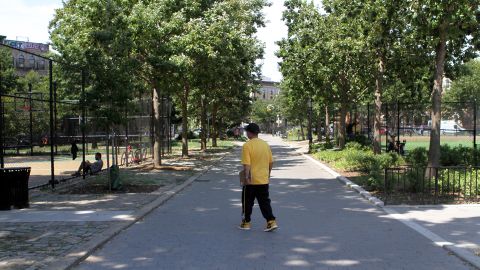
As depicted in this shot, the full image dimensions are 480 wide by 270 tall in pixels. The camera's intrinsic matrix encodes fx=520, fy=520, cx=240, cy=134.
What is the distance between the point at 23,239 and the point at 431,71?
14.5m

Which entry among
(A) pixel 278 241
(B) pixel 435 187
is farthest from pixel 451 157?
(A) pixel 278 241

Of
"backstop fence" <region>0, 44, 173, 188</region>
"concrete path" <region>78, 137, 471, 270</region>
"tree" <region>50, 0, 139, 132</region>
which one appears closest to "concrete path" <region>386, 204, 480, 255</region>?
"concrete path" <region>78, 137, 471, 270</region>

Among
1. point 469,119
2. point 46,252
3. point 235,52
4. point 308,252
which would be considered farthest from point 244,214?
point 469,119

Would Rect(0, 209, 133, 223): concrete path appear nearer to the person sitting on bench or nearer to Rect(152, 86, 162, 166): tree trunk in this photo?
the person sitting on bench

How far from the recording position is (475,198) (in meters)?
11.7

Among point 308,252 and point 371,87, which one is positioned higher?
point 371,87

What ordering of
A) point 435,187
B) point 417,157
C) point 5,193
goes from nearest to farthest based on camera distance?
point 5,193 → point 435,187 → point 417,157

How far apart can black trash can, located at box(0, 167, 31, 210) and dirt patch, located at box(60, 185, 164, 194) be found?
2.75m

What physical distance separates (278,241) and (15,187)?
6.11 metres

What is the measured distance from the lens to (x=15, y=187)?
35.8 feet

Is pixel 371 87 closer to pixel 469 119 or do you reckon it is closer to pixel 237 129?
pixel 469 119

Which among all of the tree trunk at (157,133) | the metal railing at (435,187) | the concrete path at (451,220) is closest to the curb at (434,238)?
the concrete path at (451,220)

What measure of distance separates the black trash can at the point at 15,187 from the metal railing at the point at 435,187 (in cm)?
778

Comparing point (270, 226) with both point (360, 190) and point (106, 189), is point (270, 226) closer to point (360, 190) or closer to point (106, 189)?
point (360, 190)
